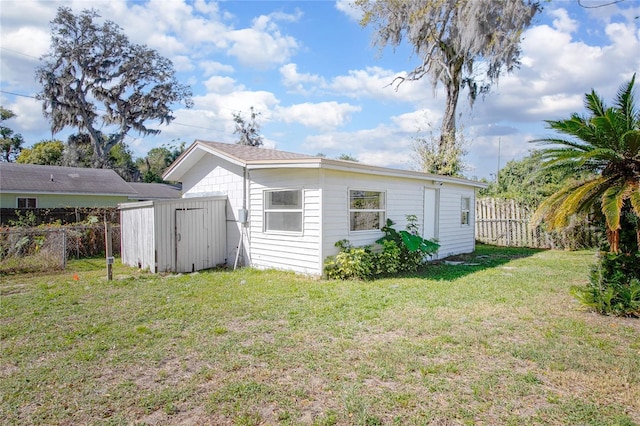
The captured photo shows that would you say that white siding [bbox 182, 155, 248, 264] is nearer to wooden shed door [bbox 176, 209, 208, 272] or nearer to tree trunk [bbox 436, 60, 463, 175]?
wooden shed door [bbox 176, 209, 208, 272]

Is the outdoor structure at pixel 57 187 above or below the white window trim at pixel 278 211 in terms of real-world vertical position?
above

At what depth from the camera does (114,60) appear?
2880 cm

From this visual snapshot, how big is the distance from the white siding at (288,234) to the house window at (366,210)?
1023mm

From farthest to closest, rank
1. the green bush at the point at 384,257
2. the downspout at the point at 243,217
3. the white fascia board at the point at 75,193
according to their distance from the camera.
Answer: the white fascia board at the point at 75,193 → the downspout at the point at 243,217 → the green bush at the point at 384,257

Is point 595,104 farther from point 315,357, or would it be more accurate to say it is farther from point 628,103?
point 315,357

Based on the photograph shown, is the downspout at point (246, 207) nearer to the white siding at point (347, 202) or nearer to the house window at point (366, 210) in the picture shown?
the white siding at point (347, 202)

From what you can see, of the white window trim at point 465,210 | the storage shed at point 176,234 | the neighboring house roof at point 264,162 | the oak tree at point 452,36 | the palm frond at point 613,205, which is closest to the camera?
the palm frond at point 613,205

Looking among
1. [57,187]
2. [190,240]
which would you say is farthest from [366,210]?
[57,187]

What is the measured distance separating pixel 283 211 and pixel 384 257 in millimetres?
2671

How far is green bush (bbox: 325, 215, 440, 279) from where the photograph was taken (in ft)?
28.3

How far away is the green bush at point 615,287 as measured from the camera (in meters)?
5.68

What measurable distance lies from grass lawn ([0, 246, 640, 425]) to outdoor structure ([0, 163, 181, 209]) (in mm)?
16571

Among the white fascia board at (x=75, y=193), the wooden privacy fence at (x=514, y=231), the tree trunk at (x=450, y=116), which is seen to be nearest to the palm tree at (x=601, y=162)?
the wooden privacy fence at (x=514, y=231)

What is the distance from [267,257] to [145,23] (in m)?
9.02
